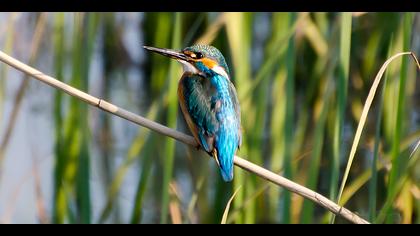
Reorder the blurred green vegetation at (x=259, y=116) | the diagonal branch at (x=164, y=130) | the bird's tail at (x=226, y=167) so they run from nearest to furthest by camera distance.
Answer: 1. the diagonal branch at (x=164, y=130)
2. the bird's tail at (x=226, y=167)
3. the blurred green vegetation at (x=259, y=116)

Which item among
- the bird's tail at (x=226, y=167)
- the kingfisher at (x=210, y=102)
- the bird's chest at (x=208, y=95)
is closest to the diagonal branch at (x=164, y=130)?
the bird's tail at (x=226, y=167)

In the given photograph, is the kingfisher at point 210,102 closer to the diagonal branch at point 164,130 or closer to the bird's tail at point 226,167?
the bird's tail at point 226,167

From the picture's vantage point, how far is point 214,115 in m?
2.45

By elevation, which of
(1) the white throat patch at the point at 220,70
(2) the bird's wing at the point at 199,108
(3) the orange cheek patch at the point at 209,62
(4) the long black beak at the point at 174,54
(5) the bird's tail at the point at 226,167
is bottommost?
(5) the bird's tail at the point at 226,167

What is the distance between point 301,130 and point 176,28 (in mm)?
1365

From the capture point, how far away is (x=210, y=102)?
8.11 feet

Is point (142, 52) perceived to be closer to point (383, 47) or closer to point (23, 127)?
point (23, 127)

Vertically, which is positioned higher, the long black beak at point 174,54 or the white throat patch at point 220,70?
the long black beak at point 174,54

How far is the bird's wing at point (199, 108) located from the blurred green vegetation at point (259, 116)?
0.17 feet

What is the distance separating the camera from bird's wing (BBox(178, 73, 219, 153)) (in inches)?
94.2

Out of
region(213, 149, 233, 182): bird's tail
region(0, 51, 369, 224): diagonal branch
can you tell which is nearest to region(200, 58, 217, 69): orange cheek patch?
region(213, 149, 233, 182): bird's tail

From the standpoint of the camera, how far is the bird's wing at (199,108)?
2393mm

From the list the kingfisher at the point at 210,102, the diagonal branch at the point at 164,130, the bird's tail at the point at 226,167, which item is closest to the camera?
the diagonal branch at the point at 164,130

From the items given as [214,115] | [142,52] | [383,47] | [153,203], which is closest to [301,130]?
[383,47]
